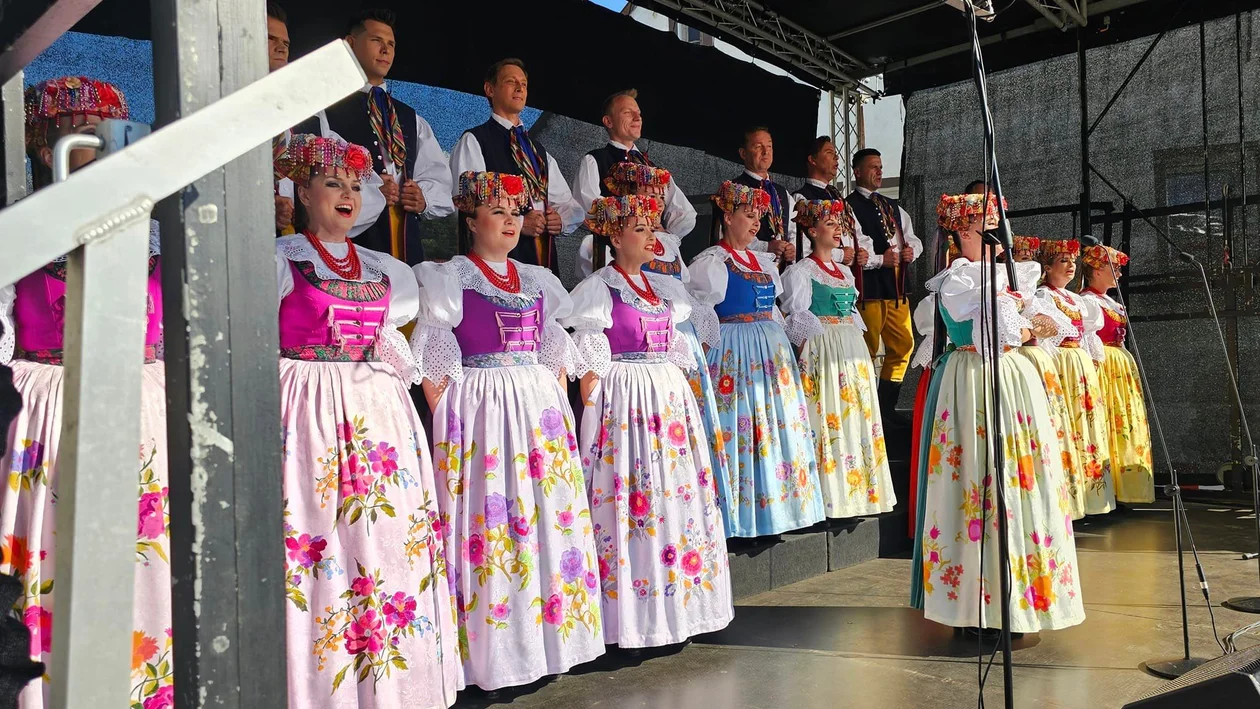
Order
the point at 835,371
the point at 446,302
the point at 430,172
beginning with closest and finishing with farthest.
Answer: the point at 446,302 → the point at 430,172 → the point at 835,371

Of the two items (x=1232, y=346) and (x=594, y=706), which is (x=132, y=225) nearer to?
(x=594, y=706)

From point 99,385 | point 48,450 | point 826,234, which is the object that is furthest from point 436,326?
point 826,234

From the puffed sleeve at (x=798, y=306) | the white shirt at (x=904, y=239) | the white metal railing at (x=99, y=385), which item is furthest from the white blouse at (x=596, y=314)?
the white shirt at (x=904, y=239)

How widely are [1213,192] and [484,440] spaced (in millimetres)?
6140

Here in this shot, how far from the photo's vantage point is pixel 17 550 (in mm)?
1886

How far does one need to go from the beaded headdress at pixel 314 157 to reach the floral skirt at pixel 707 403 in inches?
65.2

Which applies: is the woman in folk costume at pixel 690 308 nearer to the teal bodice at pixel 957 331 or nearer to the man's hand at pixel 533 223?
the man's hand at pixel 533 223

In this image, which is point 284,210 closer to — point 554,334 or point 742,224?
point 554,334

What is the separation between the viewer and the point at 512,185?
9.70 ft

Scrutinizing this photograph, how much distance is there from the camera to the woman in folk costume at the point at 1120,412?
6000mm

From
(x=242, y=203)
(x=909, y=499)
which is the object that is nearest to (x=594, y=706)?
(x=242, y=203)

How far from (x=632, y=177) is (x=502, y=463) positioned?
167 centimetres

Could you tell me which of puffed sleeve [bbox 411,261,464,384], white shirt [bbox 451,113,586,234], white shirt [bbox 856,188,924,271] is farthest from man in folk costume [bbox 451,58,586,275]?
white shirt [bbox 856,188,924,271]

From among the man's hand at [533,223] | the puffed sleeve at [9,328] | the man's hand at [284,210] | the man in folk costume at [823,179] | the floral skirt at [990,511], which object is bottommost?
the floral skirt at [990,511]
